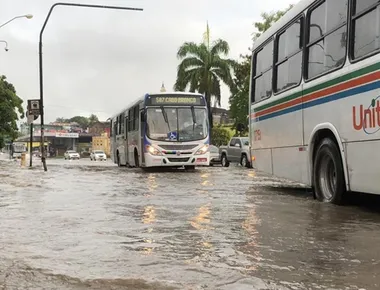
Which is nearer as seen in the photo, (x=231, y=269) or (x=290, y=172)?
(x=231, y=269)

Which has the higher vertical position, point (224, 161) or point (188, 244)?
point (224, 161)

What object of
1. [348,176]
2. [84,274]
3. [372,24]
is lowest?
[84,274]

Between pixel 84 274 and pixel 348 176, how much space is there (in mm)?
4961

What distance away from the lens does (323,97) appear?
28.5 ft

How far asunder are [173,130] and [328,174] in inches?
458

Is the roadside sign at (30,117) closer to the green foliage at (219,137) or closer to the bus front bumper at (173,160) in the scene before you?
the bus front bumper at (173,160)

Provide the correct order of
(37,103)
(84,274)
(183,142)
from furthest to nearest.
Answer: (37,103)
(183,142)
(84,274)

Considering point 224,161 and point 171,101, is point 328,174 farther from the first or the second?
point 224,161

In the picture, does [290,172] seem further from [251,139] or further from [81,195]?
[81,195]

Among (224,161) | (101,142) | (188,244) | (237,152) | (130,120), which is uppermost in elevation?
(101,142)

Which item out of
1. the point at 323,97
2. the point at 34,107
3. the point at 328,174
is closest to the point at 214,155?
the point at 34,107

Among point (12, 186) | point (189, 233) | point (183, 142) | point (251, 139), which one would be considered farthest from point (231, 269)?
point (183, 142)

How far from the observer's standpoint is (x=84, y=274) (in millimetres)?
4273

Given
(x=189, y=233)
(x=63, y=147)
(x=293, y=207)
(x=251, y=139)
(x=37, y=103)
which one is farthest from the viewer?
(x=63, y=147)
